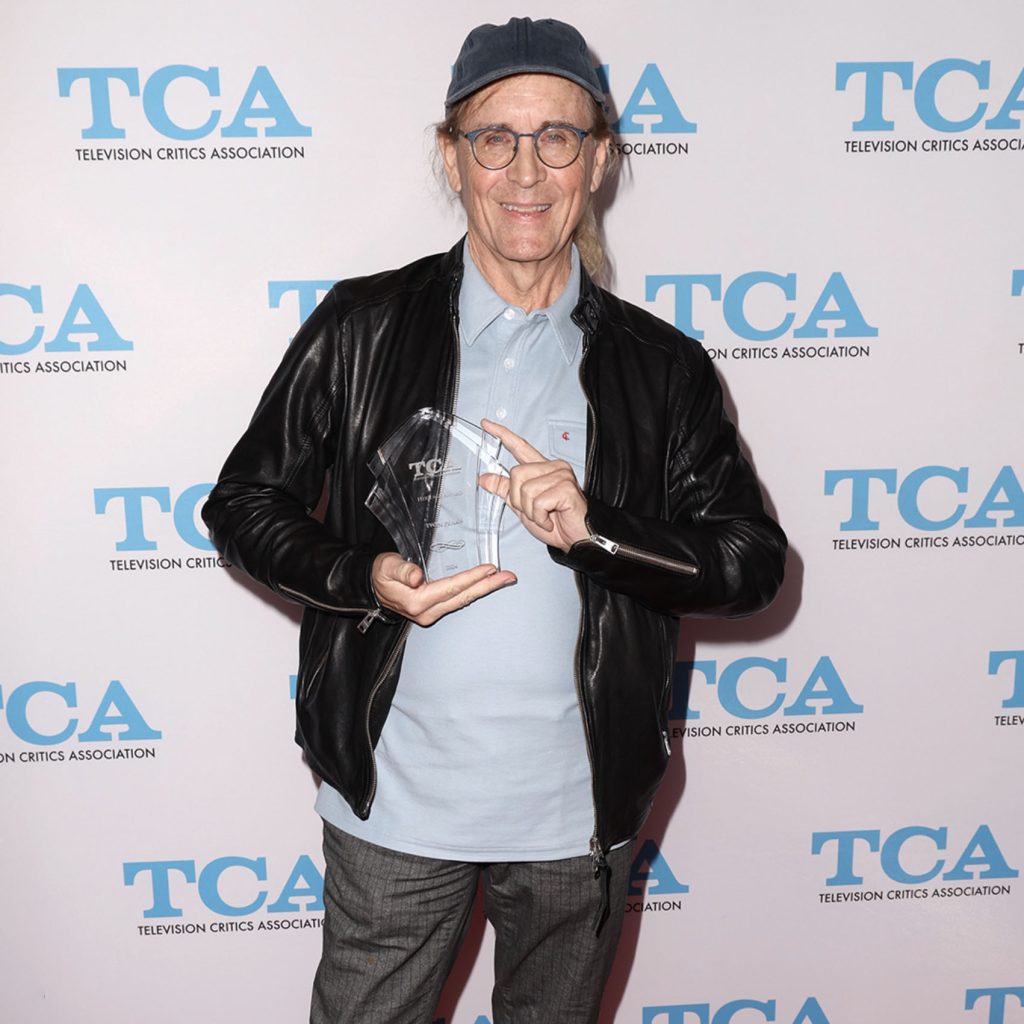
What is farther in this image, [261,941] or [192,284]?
[261,941]

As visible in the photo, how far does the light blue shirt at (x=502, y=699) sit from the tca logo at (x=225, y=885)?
790mm

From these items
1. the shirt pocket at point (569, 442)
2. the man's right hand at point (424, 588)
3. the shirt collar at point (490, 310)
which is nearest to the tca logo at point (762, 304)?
the shirt collar at point (490, 310)

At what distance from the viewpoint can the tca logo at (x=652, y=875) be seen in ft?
7.75

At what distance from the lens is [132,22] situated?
6.37ft

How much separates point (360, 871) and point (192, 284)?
42.9 inches

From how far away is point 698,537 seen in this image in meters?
1.60

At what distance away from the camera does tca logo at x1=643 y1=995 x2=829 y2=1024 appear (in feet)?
8.01

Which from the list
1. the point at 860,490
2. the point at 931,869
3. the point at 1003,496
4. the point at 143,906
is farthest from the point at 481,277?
the point at 931,869

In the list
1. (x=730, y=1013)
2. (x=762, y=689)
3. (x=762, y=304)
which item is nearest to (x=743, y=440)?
(x=762, y=304)

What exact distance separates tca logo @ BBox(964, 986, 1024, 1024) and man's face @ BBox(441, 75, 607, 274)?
1950mm

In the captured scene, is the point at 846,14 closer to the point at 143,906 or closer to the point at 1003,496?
the point at 1003,496

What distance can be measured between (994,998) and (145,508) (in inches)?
82.9

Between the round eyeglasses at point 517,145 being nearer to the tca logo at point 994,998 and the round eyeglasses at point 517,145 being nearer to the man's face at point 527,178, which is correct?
the man's face at point 527,178

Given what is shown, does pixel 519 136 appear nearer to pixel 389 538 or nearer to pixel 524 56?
pixel 524 56
